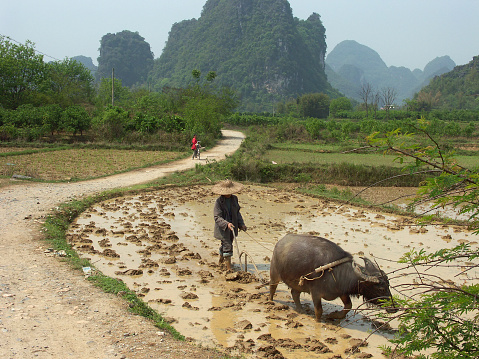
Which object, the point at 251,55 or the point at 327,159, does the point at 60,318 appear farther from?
the point at 251,55

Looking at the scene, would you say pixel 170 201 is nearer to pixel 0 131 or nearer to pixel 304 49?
pixel 0 131

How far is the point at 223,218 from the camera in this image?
7141 millimetres

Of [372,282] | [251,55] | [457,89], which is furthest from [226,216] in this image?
[251,55]

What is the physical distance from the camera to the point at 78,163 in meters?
19.2

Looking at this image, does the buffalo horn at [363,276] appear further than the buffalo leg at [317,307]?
No

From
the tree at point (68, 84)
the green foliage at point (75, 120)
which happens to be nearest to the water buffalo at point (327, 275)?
the green foliage at point (75, 120)

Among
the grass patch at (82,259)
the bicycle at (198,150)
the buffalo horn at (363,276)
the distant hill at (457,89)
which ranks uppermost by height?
the distant hill at (457,89)

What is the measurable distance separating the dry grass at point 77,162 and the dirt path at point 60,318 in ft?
28.4

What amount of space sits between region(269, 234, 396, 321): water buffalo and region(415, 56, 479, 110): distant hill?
83766mm

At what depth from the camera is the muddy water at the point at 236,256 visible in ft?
16.5

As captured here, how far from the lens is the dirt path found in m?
4.05

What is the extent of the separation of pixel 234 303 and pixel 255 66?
359ft

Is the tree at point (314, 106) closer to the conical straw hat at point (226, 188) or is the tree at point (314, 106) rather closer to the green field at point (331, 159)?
the green field at point (331, 159)

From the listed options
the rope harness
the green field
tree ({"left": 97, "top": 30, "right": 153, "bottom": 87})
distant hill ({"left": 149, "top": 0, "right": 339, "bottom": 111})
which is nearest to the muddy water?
the rope harness
